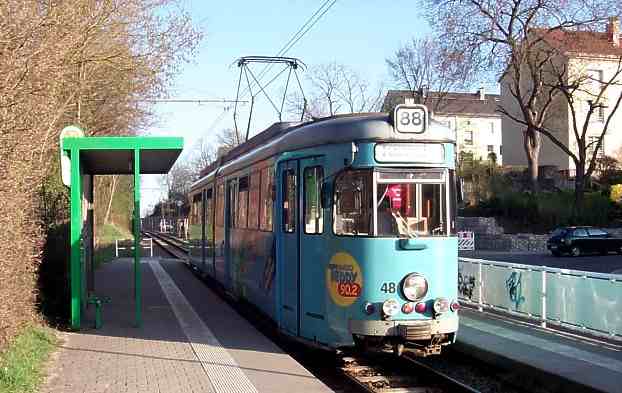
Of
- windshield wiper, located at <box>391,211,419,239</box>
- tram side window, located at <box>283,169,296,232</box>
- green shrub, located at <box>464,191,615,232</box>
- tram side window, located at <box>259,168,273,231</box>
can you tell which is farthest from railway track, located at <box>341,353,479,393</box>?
green shrub, located at <box>464,191,615,232</box>

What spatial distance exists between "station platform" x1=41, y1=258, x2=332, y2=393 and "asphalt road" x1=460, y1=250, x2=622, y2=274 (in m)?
21.5

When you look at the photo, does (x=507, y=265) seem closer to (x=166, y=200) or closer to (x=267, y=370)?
(x=267, y=370)

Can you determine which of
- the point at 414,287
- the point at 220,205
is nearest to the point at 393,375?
the point at 414,287

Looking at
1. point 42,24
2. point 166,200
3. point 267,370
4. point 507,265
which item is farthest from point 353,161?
point 166,200

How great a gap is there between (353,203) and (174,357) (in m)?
3.28

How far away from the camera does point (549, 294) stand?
44.0 ft

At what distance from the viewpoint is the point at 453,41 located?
43.4m

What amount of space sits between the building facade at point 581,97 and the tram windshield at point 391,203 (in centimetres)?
3589

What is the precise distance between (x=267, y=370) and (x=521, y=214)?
3882cm

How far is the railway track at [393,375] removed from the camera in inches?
393

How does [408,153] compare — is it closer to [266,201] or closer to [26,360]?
[266,201]

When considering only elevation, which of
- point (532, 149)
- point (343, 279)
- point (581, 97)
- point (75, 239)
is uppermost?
point (581, 97)

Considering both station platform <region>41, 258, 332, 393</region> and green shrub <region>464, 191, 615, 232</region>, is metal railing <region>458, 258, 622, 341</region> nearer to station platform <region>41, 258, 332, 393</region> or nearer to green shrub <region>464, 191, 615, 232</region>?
station platform <region>41, 258, 332, 393</region>

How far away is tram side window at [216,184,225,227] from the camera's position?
18.8 metres
